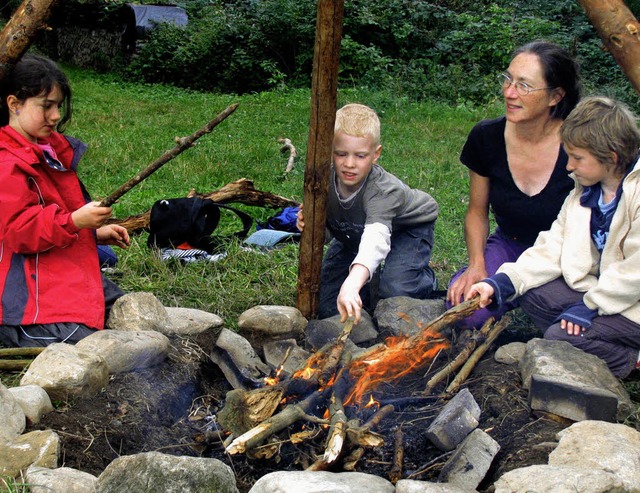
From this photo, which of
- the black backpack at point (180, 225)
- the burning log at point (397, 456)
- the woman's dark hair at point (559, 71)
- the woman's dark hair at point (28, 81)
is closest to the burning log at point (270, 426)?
the burning log at point (397, 456)

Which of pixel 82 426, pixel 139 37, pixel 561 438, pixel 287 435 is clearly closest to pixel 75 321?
pixel 82 426

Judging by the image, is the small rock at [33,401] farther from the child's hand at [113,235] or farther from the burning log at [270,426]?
the child's hand at [113,235]

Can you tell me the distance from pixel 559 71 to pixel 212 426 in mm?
2424

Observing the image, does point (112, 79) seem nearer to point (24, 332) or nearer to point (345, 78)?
point (345, 78)

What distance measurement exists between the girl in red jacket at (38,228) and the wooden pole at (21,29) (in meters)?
0.17

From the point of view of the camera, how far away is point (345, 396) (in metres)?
3.26

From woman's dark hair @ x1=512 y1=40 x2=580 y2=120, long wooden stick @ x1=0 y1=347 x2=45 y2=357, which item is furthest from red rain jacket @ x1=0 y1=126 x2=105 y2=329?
→ woman's dark hair @ x1=512 y1=40 x2=580 y2=120

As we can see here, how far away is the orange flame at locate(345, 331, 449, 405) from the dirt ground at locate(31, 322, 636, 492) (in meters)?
0.08

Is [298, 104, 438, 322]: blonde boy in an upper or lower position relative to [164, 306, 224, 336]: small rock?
upper

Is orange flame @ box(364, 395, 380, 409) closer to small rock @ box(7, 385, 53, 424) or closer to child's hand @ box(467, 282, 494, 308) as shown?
child's hand @ box(467, 282, 494, 308)

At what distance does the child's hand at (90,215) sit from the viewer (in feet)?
11.8

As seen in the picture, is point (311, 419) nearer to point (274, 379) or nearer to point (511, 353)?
point (274, 379)

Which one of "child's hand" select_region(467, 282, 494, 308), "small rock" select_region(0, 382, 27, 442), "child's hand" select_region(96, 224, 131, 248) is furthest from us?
"child's hand" select_region(96, 224, 131, 248)

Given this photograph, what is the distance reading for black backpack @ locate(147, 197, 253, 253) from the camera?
5.24m
